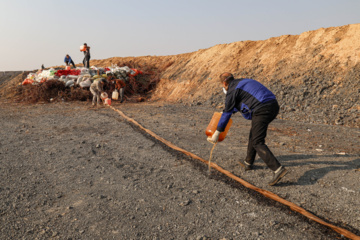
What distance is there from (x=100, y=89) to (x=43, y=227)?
9.40 m

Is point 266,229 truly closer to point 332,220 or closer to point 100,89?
point 332,220

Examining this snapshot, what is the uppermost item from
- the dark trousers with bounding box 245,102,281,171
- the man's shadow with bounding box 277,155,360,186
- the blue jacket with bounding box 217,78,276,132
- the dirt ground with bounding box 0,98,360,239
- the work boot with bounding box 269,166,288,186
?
the blue jacket with bounding box 217,78,276,132

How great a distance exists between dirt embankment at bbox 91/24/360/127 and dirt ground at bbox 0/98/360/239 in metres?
2.84

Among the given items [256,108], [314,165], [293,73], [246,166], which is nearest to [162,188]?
[246,166]

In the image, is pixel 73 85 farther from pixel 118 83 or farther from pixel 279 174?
pixel 279 174

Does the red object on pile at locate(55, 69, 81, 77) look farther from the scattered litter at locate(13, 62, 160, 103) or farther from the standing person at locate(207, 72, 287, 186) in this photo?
the standing person at locate(207, 72, 287, 186)

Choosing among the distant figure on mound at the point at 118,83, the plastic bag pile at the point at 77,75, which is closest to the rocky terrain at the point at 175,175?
the distant figure on mound at the point at 118,83

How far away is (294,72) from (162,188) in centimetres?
985

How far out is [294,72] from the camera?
11.7m

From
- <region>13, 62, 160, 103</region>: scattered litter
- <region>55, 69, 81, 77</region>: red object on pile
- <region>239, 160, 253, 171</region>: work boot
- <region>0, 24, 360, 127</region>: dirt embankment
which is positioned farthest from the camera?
<region>55, 69, 81, 77</region>: red object on pile

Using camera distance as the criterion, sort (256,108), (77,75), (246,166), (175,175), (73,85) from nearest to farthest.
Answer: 1. (256,108)
2. (175,175)
3. (246,166)
4. (73,85)
5. (77,75)

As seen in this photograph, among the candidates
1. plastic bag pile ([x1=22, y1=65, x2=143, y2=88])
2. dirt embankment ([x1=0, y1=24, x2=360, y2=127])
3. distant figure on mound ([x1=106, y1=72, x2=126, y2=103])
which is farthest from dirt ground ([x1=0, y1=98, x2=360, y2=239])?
Result: plastic bag pile ([x1=22, y1=65, x2=143, y2=88])

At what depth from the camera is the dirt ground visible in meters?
2.85

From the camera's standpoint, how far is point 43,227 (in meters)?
2.87
